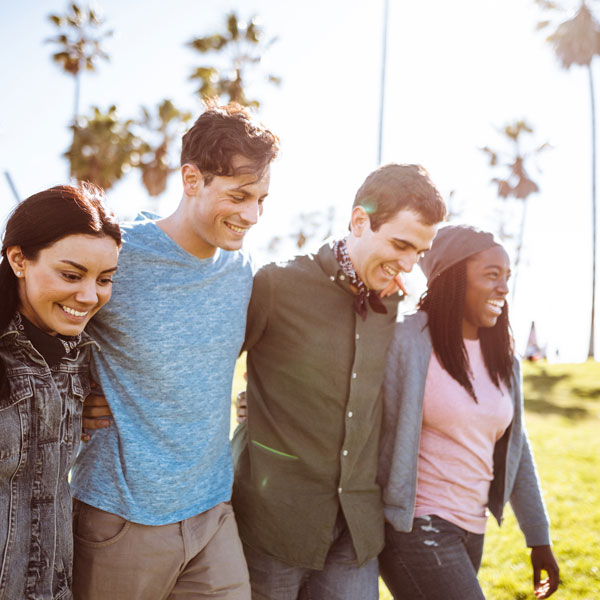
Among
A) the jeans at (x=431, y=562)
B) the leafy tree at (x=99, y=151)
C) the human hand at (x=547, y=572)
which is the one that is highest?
the leafy tree at (x=99, y=151)

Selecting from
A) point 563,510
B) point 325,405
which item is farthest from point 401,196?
point 563,510

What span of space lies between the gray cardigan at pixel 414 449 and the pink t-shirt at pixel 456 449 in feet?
0.36

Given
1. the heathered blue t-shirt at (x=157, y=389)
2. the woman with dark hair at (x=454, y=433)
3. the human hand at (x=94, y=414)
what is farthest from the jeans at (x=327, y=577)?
the human hand at (x=94, y=414)

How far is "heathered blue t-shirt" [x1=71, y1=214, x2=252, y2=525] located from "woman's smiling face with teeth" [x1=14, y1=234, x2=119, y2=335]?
39 centimetres

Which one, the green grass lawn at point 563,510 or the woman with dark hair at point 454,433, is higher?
the woman with dark hair at point 454,433

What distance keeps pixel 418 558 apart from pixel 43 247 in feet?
8.26

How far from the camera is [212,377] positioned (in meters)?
3.02

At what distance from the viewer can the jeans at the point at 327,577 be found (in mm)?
3227

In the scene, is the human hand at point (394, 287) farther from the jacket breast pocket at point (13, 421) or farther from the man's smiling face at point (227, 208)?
the jacket breast pocket at point (13, 421)

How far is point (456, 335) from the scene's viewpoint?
11.9ft

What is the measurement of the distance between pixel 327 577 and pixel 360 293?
1.61 meters

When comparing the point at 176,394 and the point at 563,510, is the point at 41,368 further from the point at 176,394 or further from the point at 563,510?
the point at 563,510

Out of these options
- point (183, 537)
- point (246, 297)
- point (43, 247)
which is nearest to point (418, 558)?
point (183, 537)

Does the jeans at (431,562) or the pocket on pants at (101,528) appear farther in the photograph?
the jeans at (431,562)
